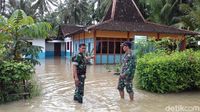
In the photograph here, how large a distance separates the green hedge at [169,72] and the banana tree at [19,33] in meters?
3.28

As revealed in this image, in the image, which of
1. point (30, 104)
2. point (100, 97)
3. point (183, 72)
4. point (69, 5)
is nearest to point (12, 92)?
point (30, 104)

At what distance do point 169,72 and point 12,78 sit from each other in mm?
4657

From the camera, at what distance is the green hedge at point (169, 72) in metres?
9.76

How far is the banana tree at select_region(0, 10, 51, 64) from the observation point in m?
9.59

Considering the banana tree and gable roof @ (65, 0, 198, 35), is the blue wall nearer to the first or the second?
gable roof @ (65, 0, 198, 35)

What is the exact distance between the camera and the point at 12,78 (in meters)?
8.39

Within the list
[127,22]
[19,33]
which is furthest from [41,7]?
[19,33]

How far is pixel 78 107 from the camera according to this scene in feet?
26.7

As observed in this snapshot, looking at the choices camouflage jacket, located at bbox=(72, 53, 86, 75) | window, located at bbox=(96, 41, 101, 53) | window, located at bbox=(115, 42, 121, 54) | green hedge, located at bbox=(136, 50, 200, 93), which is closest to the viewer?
camouflage jacket, located at bbox=(72, 53, 86, 75)

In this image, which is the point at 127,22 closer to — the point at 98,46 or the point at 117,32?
the point at 117,32

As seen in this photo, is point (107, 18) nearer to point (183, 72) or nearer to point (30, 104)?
point (183, 72)

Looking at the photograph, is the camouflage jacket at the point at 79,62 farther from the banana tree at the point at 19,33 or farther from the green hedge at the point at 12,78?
the banana tree at the point at 19,33

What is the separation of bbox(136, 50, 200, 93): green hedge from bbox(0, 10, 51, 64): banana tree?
3283 mm

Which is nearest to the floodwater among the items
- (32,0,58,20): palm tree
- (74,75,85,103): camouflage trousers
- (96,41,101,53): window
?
(74,75,85,103): camouflage trousers
